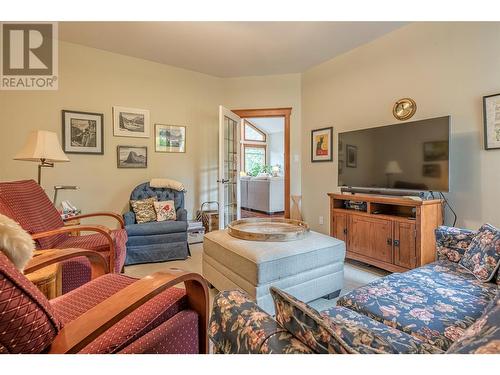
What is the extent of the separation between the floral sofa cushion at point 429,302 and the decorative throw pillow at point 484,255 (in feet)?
0.17

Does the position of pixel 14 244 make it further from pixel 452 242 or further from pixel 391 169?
pixel 391 169

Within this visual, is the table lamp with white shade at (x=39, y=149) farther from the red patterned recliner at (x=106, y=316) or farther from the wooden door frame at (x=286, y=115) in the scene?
the wooden door frame at (x=286, y=115)

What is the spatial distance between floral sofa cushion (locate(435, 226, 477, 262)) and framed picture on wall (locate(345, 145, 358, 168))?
143 cm

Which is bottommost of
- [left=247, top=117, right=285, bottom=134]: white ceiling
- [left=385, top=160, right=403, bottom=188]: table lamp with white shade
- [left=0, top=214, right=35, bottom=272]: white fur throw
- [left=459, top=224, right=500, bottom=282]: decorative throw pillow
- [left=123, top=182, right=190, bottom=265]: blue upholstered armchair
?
[left=123, top=182, right=190, bottom=265]: blue upholstered armchair

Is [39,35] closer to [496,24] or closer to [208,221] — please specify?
[208,221]

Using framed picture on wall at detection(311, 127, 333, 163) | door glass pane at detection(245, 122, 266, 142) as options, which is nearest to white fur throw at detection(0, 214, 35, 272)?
framed picture on wall at detection(311, 127, 333, 163)

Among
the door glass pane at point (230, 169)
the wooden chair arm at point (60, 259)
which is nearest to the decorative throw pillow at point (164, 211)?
the door glass pane at point (230, 169)

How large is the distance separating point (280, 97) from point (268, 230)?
2.82 metres

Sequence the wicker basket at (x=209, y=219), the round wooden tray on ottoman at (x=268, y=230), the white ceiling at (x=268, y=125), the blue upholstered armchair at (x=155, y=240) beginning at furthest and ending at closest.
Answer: the white ceiling at (x=268, y=125)
the wicker basket at (x=209, y=219)
the blue upholstered armchair at (x=155, y=240)
the round wooden tray on ottoman at (x=268, y=230)

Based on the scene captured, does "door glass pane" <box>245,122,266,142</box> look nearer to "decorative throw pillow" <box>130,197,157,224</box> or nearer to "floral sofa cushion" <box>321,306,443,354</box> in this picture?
"decorative throw pillow" <box>130,197,157,224</box>

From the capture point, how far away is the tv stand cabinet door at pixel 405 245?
246 cm

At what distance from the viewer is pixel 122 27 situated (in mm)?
3000

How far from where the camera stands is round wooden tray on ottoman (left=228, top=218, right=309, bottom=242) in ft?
6.93

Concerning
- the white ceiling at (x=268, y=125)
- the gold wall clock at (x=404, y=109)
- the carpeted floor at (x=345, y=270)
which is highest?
the white ceiling at (x=268, y=125)
